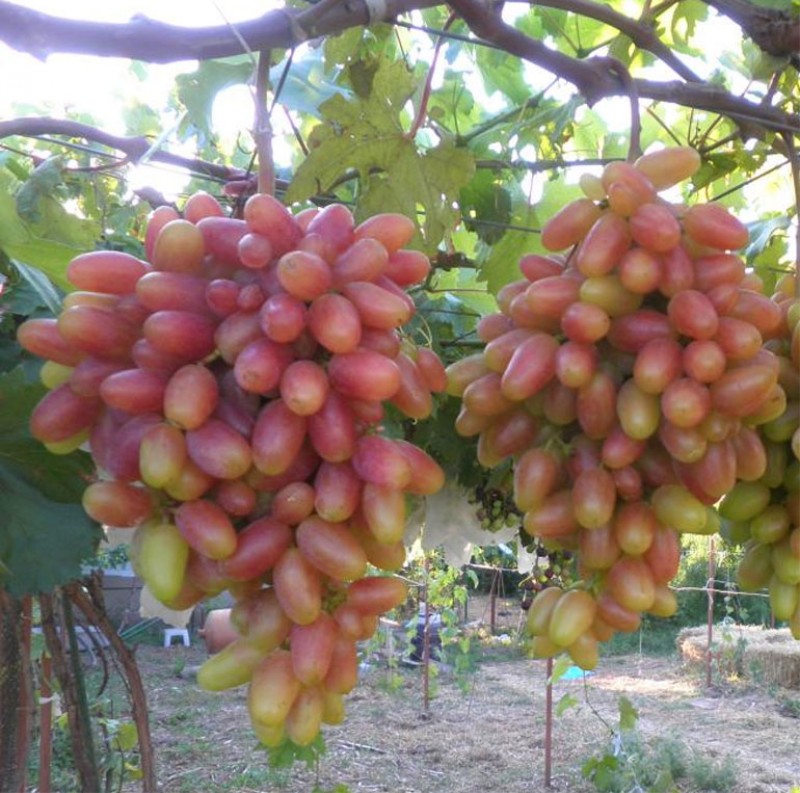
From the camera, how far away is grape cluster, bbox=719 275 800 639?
2.57 ft

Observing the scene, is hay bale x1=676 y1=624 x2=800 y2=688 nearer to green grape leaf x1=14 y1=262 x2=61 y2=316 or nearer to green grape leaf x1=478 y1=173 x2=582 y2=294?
green grape leaf x1=478 y1=173 x2=582 y2=294

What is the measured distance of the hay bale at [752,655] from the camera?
9695mm

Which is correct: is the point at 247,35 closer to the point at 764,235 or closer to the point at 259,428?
the point at 259,428

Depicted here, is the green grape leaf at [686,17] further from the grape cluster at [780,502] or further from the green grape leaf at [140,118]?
the green grape leaf at [140,118]

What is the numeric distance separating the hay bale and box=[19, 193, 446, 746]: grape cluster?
987 cm

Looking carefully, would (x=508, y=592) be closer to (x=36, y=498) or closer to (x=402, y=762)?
(x=402, y=762)

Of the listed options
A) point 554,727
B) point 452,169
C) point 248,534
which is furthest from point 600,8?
point 554,727

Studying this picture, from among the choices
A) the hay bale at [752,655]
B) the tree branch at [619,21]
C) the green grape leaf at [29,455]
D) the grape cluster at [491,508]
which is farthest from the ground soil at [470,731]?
the tree branch at [619,21]

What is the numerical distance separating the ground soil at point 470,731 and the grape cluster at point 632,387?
4586mm

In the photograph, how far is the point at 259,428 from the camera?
0.58 metres

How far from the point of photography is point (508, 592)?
A: 1450 centimetres

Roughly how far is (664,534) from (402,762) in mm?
6664

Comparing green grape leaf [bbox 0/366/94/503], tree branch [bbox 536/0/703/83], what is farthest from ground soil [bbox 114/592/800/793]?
tree branch [bbox 536/0/703/83]

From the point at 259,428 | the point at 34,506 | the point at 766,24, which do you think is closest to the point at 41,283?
the point at 34,506
